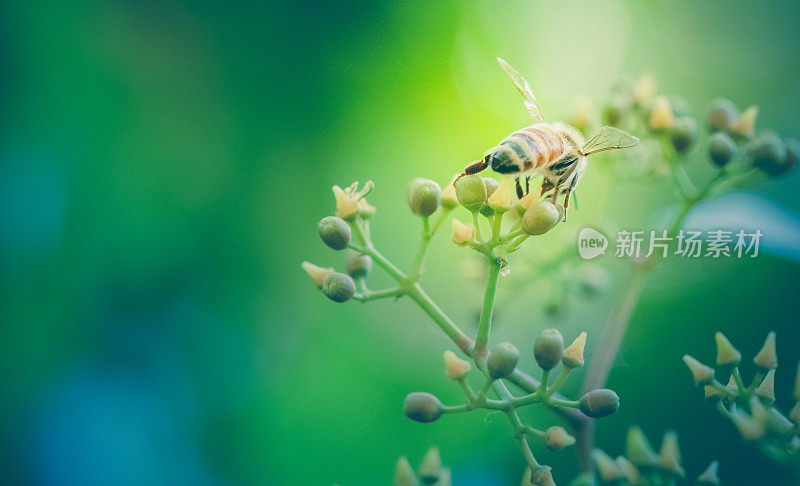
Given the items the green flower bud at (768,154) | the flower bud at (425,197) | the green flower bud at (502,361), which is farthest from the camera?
the green flower bud at (768,154)

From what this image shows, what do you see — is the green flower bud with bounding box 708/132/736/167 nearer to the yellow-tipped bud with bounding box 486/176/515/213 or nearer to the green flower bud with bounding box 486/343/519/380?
the yellow-tipped bud with bounding box 486/176/515/213

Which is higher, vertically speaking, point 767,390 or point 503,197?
point 503,197

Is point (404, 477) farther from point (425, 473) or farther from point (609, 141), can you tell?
point (609, 141)

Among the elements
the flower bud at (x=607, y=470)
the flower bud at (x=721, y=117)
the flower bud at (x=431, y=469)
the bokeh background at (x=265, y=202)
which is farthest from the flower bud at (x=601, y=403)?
the flower bud at (x=721, y=117)

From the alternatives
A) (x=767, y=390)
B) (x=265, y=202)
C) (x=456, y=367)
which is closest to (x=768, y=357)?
(x=767, y=390)

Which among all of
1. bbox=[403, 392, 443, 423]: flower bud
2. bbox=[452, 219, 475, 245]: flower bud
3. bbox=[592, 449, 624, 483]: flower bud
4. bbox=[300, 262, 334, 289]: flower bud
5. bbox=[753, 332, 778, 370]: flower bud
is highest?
bbox=[452, 219, 475, 245]: flower bud

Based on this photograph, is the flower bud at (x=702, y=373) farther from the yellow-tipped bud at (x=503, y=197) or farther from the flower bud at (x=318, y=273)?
the flower bud at (x=318, y=273)

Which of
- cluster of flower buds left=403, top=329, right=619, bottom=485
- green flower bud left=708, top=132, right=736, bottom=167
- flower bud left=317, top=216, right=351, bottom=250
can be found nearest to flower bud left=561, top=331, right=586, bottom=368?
cluster of flower buds left=403, top=329, right=619, bottom=485
